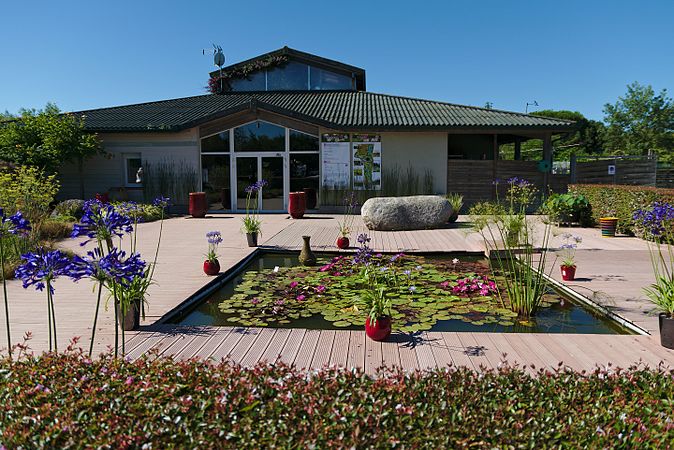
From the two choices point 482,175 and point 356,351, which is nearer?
point 356,351

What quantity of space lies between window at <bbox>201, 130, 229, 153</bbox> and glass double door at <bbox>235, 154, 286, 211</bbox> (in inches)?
22.9

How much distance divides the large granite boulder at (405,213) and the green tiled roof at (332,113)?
14.4ft

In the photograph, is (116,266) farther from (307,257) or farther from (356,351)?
(307,257)

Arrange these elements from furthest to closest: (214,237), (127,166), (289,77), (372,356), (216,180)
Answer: (289,77) < (127,166) < (216,180) < (214,237) < (372,356)

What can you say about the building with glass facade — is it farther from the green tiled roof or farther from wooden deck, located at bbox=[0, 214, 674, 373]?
wooden deck, located at bbox=[0, 214, 674, 373]

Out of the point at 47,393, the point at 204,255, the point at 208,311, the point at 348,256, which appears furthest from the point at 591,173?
the point at 47,393

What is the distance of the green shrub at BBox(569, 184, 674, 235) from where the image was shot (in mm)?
9891

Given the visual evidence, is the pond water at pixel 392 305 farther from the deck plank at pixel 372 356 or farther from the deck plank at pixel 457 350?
the deck plank at pixel 372 356

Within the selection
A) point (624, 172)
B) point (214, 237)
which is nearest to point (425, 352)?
point (214, 237)

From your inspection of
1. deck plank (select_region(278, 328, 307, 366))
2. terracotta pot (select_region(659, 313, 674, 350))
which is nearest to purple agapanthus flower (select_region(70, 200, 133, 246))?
deck plank (select_region(278, 328, 307, 366))

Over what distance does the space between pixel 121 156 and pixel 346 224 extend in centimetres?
884

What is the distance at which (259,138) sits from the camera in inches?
622

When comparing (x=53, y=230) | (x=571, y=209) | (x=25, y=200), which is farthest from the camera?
(x=571, y=209)

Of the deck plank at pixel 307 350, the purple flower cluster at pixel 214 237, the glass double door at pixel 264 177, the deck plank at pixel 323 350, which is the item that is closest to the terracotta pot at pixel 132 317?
the deck plank at pixel 307 350
